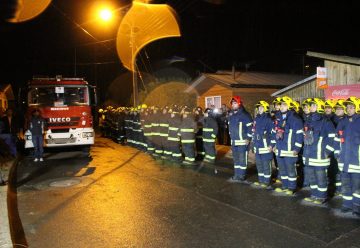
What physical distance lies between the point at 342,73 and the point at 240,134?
238 inches

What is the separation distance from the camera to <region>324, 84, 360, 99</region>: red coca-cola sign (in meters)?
11.5

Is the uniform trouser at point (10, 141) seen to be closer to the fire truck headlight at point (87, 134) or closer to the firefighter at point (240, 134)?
the fire truck headlight at point (87, 134)

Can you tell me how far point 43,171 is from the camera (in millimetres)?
11031

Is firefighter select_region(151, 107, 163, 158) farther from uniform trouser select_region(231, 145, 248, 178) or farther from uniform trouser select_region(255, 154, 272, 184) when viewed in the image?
uniform trouser select_region(255, 154, 272, 184)

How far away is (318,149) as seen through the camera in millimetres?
6707

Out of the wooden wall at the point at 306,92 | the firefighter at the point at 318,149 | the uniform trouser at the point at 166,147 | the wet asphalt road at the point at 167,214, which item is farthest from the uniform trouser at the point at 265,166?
the wooden wall at the point at 306,92

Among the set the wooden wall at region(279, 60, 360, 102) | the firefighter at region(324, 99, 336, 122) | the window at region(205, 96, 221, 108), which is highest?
the wooden wall at region(279, 60, 360, 102)

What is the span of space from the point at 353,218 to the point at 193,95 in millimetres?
20052

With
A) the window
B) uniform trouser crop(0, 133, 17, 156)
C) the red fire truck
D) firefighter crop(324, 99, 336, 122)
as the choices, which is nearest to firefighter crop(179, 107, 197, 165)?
the red fire truck

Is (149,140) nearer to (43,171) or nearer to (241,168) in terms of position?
(43,171)

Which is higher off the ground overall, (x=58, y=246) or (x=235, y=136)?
(x=235, y=136)

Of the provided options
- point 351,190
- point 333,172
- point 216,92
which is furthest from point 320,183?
point 216,92

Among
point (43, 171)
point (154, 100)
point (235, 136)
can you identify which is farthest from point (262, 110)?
point (154, 100)

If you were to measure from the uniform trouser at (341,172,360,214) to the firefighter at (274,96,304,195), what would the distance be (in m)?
1.21
